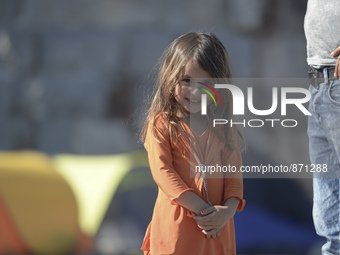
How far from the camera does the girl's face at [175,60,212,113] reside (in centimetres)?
155

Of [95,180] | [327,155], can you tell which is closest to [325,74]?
[327,155]

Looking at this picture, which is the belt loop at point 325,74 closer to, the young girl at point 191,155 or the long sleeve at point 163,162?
the young girl at point 191,155

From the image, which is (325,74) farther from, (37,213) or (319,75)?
(37,213)

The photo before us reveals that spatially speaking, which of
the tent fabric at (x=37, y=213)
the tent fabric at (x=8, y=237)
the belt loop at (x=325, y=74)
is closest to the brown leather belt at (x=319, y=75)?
the belt loop at (x=325, y=74)

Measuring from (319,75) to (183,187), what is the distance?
540 mm

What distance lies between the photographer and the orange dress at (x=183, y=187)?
1.46 meters

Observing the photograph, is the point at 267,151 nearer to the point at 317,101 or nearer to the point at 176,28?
the point at 176,28

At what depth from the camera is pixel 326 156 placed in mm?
1650

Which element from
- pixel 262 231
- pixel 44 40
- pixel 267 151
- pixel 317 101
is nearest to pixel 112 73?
pixel 44 40

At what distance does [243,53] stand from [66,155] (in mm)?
1442

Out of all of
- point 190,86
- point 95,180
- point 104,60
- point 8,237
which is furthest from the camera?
point 104,60

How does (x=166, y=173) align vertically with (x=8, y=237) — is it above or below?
above

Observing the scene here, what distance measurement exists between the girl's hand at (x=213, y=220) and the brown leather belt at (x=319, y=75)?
483 mm

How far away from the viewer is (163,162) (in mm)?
1496
